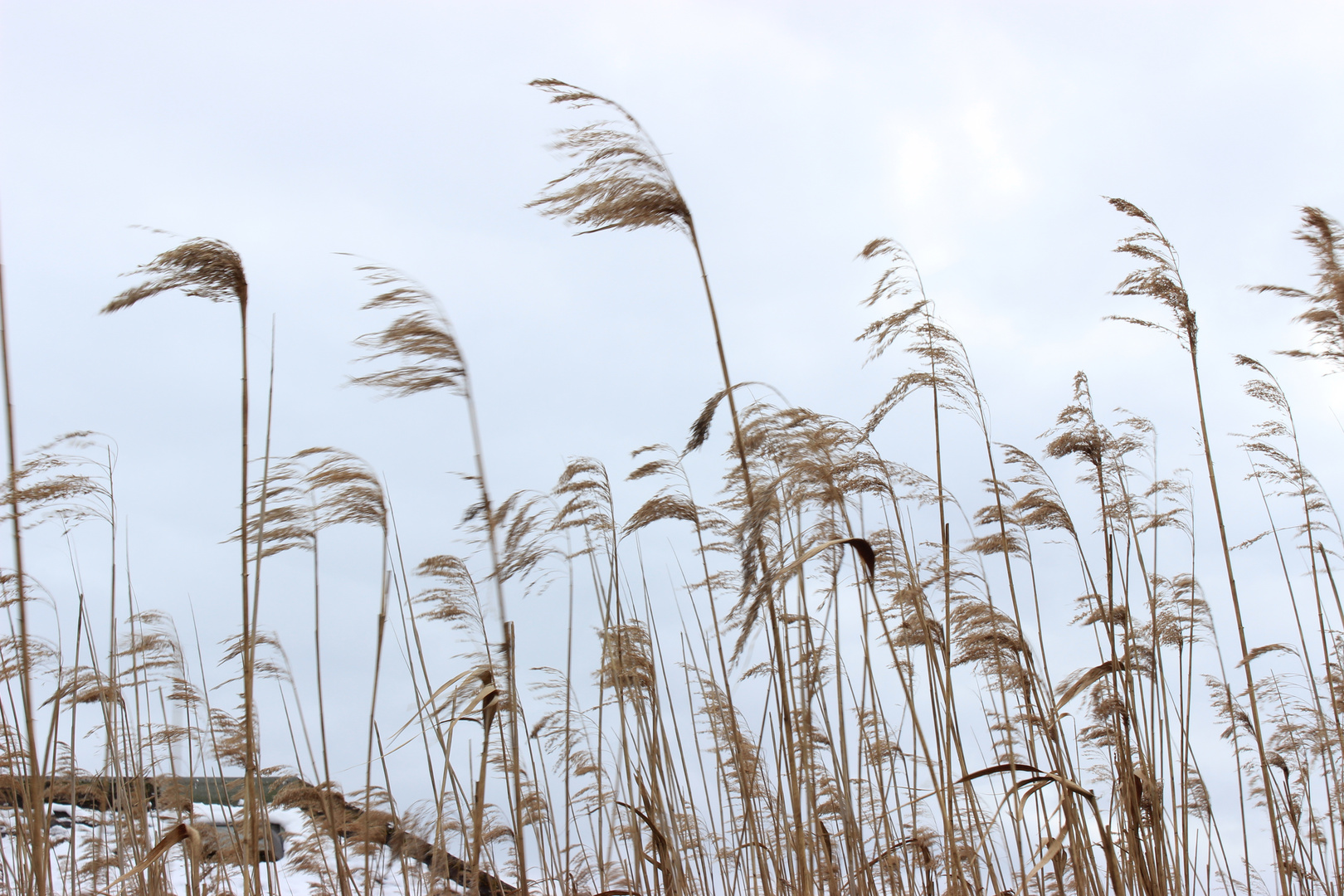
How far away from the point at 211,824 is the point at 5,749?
924 mm

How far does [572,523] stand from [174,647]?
2315 mm

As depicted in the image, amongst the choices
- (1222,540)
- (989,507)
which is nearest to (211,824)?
(989,507)

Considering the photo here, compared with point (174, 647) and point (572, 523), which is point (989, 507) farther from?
point (174, 647)

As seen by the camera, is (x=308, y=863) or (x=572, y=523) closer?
(x=572, y=523)

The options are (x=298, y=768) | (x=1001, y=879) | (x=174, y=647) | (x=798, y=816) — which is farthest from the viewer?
(x=174, y=647)

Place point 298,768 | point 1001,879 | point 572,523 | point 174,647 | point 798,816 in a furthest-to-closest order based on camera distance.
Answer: point 174,647, point 298,768, point 572,523, point 1001,879, point 798,816

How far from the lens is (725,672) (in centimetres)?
283

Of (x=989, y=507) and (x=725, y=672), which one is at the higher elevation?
(x=989, y=507)

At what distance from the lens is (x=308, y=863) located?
3.75 meters

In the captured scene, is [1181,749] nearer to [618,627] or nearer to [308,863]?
[618,627]

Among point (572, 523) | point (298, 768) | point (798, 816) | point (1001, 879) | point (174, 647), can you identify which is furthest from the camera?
point (174, 647)

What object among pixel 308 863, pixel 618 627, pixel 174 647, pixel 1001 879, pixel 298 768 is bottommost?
pixel 1001 879

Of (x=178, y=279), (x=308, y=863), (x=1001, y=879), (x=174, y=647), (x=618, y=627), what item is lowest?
(x=1001, y=879)

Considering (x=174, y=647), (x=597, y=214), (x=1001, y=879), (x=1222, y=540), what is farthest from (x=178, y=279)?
(x=1222, y=540)
